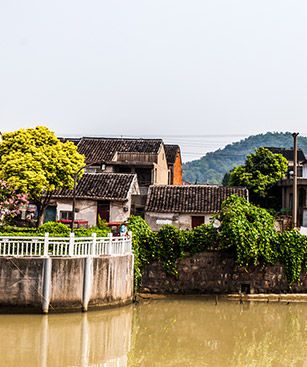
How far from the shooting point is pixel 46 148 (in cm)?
2716

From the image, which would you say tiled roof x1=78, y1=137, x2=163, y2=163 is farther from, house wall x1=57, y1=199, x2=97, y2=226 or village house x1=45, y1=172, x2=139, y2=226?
house wall x1=57, y1=199, x2=97, y2=226

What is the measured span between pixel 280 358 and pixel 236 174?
30.9 meters

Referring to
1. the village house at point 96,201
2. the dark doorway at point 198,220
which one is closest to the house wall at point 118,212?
the village house at point 96,201

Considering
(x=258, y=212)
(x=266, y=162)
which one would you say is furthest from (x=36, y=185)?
(x=266, y=162)

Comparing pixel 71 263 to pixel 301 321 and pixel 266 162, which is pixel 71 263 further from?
pixel 266 162

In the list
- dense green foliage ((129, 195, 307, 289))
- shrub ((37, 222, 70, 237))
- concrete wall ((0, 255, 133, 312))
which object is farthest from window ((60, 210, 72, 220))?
concrete wall ((0, 255, 133, 312))

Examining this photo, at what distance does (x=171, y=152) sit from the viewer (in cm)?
5094

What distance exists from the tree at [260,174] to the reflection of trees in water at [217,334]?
22.0 m

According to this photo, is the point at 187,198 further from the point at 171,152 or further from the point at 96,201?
the point at 171,152

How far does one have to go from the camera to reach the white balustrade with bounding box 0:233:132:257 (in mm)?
18594

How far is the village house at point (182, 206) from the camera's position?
31.7m

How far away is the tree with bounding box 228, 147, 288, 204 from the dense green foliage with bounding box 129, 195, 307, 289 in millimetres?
20292

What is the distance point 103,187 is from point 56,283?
48.7 feet

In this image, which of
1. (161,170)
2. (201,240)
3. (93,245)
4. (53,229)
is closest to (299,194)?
(161,170)
